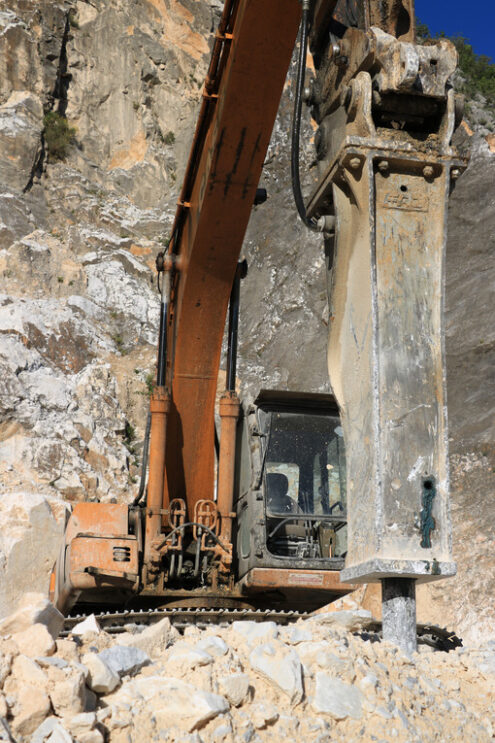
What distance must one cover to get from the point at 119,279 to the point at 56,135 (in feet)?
19.6

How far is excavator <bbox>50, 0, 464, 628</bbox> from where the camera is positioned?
393 cm

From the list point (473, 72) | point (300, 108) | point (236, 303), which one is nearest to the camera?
point (300, 108)

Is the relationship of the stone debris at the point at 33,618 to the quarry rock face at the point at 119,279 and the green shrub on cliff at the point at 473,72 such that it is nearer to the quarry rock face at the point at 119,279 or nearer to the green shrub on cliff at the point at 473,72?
the quarry rock face at the point at 119,279

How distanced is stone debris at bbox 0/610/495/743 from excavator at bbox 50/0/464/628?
2.71ft

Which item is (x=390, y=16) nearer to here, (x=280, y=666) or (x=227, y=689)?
(x=280, y=666)

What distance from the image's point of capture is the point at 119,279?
23000 mm

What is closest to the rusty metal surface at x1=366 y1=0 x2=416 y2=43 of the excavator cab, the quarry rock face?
the excavator cab

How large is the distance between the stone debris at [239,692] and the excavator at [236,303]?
0.83 metres

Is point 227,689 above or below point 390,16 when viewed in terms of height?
below

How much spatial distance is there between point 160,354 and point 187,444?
86cm

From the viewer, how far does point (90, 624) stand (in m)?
3.76

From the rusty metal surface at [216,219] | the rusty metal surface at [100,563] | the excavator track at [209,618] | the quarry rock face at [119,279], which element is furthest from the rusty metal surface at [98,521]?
the quarry rock face at [119,279]

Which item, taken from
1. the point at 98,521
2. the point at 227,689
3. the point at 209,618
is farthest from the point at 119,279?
the point at 227,689

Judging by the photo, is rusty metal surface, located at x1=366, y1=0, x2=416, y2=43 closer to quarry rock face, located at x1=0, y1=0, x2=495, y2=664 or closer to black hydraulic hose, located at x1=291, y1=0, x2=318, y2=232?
black hydraulic hose, located at x1=291, y1=0, x2=318, y2=232
